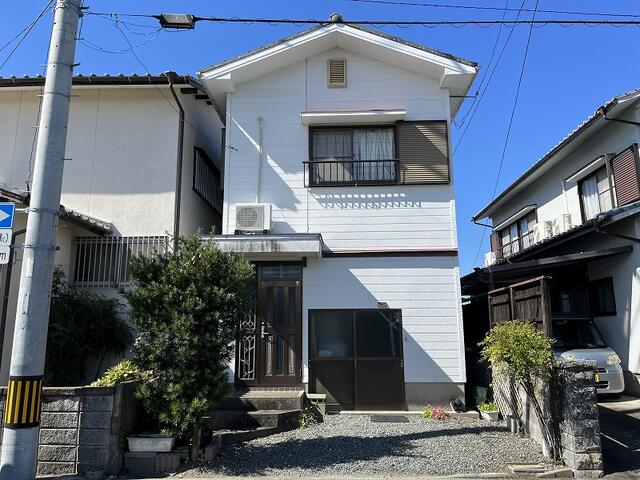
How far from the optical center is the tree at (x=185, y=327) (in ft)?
20.2

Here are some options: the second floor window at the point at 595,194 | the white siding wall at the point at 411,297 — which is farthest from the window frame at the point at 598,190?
the white siding wall at the point at 411,297

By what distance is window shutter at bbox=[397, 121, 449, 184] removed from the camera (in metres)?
10.4

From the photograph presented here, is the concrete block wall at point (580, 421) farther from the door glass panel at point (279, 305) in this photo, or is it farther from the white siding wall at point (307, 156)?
the door glass panel at point (279, 305)

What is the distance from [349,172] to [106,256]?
5.52 metres

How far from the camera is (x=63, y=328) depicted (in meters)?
8.41

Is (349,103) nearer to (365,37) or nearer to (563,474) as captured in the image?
(365,37)

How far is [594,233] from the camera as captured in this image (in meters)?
12.1

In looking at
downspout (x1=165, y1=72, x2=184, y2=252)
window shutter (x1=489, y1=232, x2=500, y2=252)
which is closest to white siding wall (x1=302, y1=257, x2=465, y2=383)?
downspout (x1=165, y1=72, x2=184, y2=252)

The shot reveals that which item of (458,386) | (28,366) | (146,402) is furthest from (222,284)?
(458,386)

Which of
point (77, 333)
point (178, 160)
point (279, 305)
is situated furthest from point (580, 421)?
point (178, 160)

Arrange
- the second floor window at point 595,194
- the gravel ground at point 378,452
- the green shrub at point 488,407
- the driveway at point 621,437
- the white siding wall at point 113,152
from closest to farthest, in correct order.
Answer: the driveway at point 621,437 → the gravel ground at point 378,452 → the green shrub at point 488,407 → the white siding wall at point 113,152 → the second floor window at point 595,194

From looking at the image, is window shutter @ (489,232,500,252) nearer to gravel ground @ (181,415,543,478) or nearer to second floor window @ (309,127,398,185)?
second floor window @ (309,127,398,185)

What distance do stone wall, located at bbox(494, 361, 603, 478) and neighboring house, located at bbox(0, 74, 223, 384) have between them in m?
7.52

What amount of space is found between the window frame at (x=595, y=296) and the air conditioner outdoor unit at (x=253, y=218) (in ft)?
27.4
